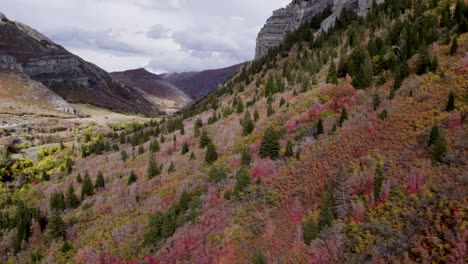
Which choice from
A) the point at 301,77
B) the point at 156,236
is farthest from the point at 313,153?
the point at 301,77

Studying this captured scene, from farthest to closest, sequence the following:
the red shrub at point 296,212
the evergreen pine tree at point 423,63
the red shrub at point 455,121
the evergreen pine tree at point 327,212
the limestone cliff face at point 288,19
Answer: the limestone cliff face at point 288,19
the evergreen pine tree at point 423,63
the red shrub at point 455,121
the red shrub at point 296,212
the evergreen pine tree at point 327,212

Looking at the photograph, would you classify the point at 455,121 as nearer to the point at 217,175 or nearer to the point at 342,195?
the point at 342,195

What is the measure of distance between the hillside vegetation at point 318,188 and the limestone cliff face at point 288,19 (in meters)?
55.7

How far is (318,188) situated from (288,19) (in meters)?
139

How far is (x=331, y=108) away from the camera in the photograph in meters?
29.4

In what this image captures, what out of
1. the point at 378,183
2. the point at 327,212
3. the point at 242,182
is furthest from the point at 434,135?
the point at 242,182

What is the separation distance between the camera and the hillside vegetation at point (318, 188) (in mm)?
13445

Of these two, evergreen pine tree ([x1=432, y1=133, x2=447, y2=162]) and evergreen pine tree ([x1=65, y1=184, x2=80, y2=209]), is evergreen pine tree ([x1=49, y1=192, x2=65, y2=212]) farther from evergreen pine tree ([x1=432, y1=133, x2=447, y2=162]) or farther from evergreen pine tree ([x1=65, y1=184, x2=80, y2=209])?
evergreen pine tree ([x1=432, y1=133, x2=447, y2=162])

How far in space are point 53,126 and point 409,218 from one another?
13377cm

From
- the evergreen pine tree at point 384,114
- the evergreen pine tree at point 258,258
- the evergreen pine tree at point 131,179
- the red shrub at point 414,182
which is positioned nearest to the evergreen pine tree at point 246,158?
the evergreen pine tree at point 384,114

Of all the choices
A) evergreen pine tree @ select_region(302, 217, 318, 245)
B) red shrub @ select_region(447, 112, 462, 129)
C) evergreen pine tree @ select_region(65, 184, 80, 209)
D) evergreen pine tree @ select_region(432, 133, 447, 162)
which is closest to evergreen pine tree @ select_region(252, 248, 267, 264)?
evergreen pine tree @ select_region(302, 217, 318, 245)

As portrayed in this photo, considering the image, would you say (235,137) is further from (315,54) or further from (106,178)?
(315,54)

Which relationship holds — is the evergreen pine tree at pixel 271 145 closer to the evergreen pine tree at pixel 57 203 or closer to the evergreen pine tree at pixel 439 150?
the evergreen pine tree at pixel 439 150

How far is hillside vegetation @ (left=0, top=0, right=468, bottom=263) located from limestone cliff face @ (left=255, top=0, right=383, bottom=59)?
5573cm
